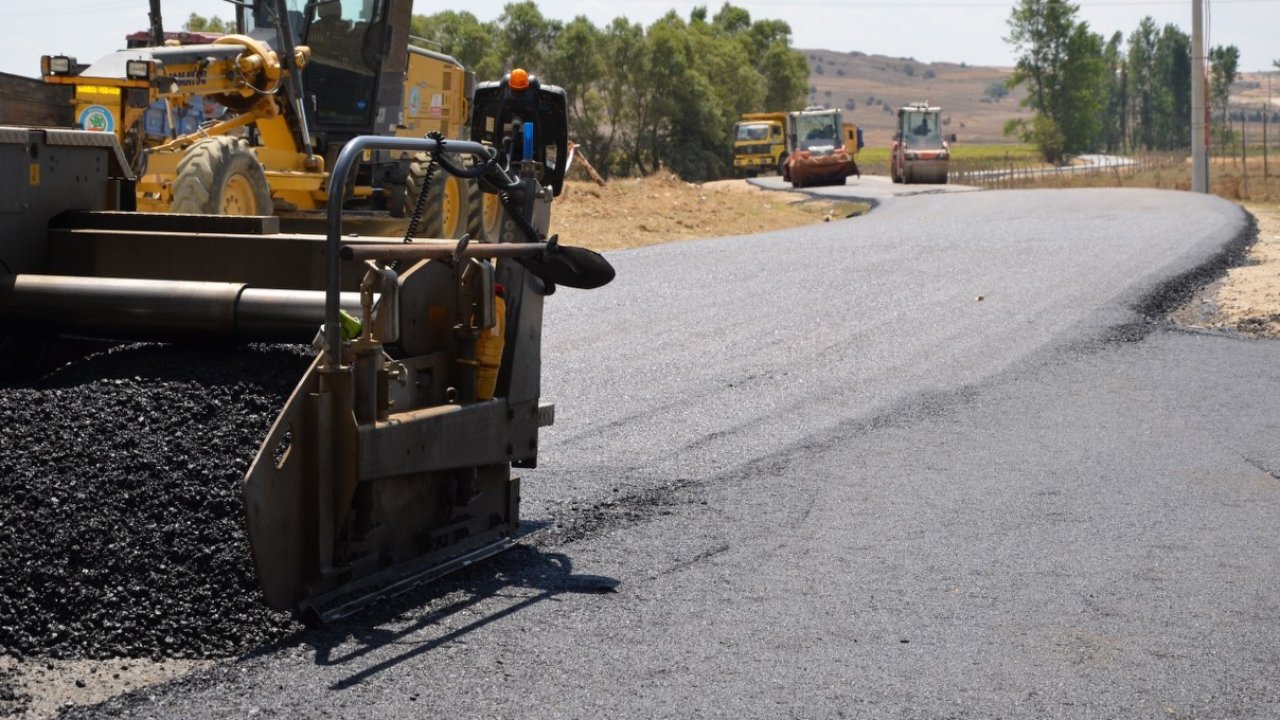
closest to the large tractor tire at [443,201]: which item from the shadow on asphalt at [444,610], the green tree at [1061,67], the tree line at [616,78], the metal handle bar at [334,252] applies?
the shadow on asphalt at [444,610]

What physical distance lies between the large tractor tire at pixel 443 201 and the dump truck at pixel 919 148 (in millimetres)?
34391

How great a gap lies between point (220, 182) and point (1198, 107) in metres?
32.1

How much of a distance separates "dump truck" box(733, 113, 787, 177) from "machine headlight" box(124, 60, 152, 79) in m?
48.3

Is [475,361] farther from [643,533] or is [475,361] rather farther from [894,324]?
[894,324]

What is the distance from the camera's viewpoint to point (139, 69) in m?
10.4

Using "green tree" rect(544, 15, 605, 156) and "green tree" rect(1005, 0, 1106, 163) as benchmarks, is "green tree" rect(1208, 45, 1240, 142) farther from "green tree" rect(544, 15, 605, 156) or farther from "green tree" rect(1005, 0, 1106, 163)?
"green tree" rect(544, 15, 605, 156)

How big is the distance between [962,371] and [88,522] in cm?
683

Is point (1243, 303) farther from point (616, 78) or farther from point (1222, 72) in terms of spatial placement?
point (1222, 72)

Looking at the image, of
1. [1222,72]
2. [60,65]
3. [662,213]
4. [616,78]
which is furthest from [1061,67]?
[60,65]

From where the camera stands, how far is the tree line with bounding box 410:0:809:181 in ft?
214

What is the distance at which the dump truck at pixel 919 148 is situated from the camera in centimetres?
4588

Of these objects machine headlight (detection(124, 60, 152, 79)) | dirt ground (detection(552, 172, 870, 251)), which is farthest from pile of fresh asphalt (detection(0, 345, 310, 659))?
dirt ground (detection(552, 172, 870, 251))

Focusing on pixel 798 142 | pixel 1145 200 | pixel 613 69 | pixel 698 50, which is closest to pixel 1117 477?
pixel 1145 200

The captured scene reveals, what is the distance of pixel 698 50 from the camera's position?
77000 mm
